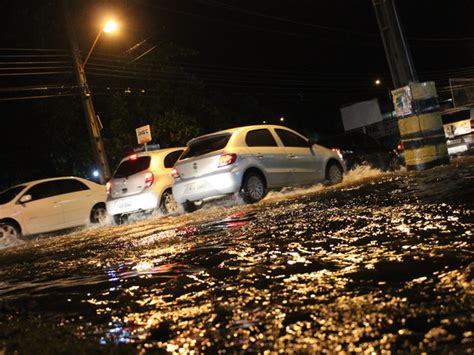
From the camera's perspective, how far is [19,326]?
3.44 m

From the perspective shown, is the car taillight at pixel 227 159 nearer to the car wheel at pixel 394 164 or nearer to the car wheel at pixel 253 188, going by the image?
the car wheel at pixel 253 188

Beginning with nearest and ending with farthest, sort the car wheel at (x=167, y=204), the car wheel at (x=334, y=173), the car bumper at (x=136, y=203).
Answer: the car bumper at (x=136, y=203) < the car wheel at (x=167, y=204) < the car wheel at (x=334, y=173)

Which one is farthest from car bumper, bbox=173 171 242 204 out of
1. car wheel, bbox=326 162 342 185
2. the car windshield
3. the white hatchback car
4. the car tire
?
the car windshield

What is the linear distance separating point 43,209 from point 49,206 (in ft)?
0.62

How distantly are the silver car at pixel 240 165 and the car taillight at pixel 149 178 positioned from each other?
101cm

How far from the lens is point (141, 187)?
11062 millimetres

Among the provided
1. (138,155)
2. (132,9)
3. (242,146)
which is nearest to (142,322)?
(242,146)

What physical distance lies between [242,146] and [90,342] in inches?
284

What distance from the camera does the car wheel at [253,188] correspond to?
31.7 ft

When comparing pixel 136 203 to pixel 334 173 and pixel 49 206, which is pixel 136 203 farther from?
pixel 334 173

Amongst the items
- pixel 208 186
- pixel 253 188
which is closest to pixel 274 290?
pixel 208 186

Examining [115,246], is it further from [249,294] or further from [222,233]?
[249,294]

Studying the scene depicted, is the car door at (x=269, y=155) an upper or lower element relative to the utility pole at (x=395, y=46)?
lower

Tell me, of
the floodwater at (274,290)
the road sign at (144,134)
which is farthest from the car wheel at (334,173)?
the road sign at (144,134)
